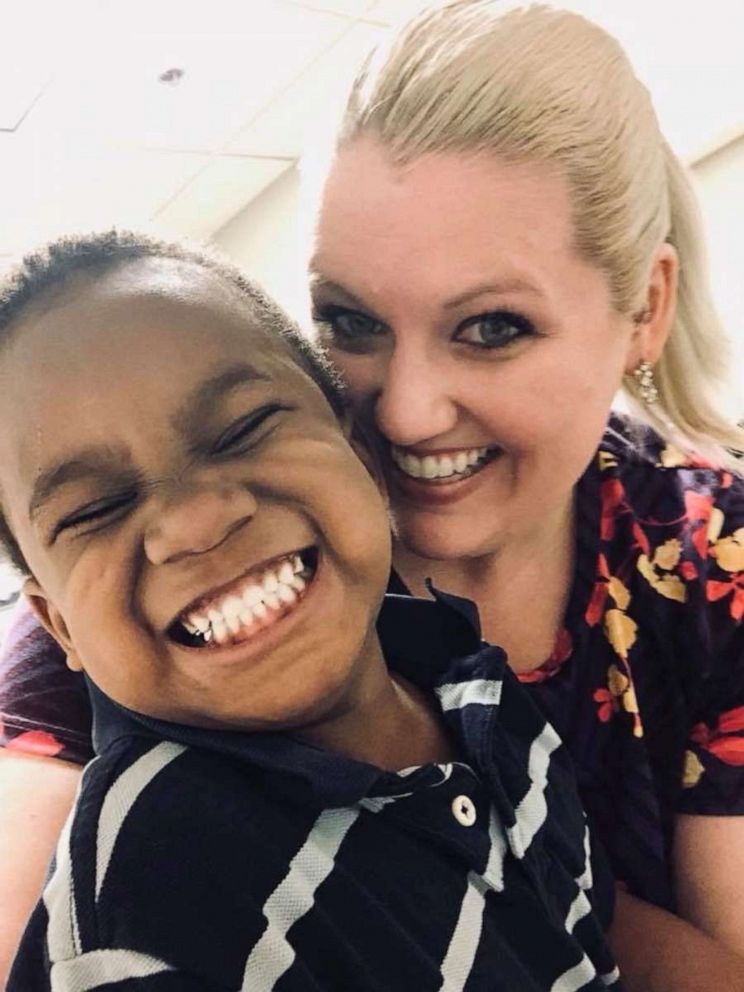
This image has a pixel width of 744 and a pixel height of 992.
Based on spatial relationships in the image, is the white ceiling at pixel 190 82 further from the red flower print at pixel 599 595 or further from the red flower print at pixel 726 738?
the red flower print at pixel 726 738

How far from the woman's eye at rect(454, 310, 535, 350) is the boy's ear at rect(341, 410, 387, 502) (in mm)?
123

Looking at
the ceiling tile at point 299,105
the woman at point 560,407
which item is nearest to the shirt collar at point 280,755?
the woman at point 560,407

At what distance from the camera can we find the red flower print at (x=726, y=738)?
972 millimetres

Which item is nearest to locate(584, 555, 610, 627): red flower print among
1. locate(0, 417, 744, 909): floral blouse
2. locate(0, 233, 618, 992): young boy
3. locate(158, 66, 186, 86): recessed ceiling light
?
locate(0, 417, 744, 909): floral blouse

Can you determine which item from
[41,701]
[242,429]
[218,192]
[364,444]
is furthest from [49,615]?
[218,192]

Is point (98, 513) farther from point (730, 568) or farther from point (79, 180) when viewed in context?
point (79, 180)

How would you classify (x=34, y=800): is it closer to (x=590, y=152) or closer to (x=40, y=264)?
(x=40, y=264)

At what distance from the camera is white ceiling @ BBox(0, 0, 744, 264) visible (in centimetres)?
252

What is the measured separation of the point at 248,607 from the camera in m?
0.66

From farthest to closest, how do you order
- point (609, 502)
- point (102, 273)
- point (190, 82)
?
point (190, 82), point (609, 502), point (102, 273)

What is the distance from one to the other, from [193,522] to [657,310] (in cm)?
62

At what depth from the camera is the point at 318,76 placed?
3.16m

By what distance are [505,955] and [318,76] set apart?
9.94 ft

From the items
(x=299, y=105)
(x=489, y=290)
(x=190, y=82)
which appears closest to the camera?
(x=489, y=290)
